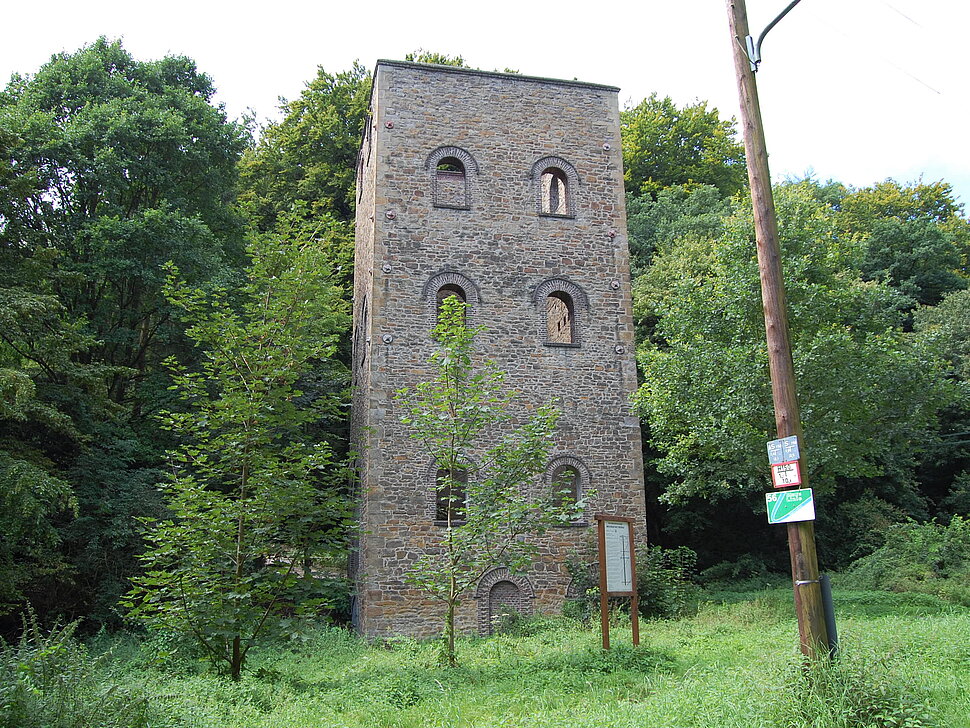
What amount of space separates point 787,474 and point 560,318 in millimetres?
13750

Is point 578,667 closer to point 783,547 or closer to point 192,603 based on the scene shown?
point 192,603

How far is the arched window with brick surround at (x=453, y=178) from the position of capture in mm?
19156

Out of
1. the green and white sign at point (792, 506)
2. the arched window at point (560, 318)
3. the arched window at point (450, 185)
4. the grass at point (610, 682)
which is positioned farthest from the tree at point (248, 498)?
the arched window at point (560, 318)

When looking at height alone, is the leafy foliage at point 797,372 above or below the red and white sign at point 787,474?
above

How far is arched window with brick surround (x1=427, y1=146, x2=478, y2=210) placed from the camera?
1916cm

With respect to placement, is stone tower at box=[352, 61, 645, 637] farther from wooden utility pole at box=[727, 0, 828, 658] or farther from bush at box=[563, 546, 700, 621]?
wooden utility pole at box=[727, 0, 828, 658]

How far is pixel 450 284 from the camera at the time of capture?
18.7m

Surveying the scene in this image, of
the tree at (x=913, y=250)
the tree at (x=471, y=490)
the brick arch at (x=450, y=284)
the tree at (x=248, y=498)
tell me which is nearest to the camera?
the tree at (x=248, y=498)

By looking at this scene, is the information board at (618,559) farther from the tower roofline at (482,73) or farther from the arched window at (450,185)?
the tower roofline at (482,73)

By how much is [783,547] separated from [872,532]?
9.09ft

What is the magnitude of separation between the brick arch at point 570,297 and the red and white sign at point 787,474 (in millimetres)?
11164

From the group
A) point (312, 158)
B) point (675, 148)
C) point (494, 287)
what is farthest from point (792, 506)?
point (675, 148)

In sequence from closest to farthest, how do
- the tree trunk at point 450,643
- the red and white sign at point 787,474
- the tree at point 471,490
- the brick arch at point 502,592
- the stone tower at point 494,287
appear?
the red and white sign at point 787,474
the tree trunk at point 450,643
the tree at point 471,490
the brick arch at point 502,592
the stone tower at point 494,287

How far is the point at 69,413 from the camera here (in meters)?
17.4
